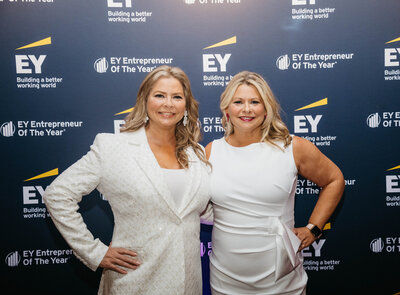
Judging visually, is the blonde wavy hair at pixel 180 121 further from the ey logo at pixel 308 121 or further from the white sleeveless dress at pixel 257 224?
the ey logo at pixel 308 121

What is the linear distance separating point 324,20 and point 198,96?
3.83ft

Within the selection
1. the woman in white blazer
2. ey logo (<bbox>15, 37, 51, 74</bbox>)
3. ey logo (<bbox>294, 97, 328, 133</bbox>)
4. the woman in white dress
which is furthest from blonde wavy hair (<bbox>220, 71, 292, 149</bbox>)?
ey logo (<bbox>15, 37, 51, 74</bbox>)

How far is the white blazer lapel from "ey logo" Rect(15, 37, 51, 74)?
1.26 metres

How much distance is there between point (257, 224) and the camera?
5.52 feet

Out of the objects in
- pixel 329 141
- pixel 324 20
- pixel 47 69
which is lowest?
pixel 329 141

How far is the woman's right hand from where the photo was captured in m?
1.56

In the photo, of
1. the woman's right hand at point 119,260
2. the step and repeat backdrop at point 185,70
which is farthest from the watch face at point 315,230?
the woman's right hand at point 119,260

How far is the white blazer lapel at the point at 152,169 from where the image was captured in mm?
1526

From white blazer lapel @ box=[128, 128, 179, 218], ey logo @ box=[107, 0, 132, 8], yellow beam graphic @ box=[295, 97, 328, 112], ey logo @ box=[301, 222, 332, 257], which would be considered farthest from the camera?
ey logo @ box=[301, 222, 332, 257]

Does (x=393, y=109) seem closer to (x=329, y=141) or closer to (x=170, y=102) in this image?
(x=329, y=141)

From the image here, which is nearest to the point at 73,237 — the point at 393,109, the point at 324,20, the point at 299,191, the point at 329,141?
the point at 299,191

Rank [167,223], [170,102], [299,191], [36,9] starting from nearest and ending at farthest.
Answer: [167,223] < [170,102] < [36,9] < [299,191]

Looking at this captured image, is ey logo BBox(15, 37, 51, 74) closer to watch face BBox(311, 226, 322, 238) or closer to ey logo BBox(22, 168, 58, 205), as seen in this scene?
ey logo BBox(22, 168, 58, 205)

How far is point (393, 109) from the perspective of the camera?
95.2 inches
